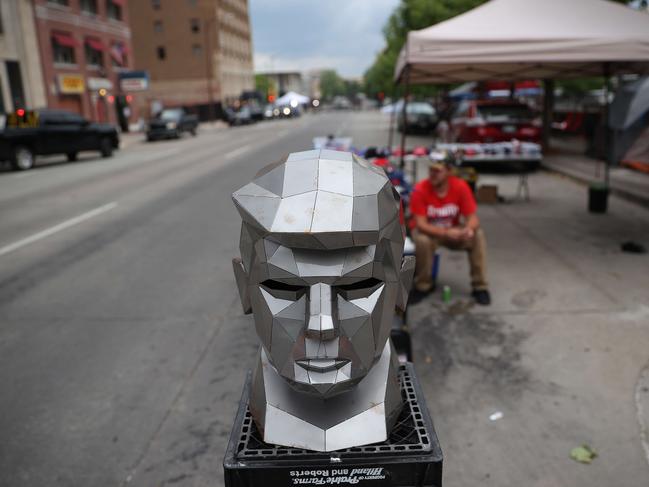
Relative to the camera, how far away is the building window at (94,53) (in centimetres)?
3254

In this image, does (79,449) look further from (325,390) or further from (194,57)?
(194,57)

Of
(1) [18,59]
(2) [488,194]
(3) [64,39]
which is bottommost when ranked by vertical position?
(2) [488,194]

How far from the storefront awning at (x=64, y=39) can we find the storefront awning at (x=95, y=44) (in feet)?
5.54

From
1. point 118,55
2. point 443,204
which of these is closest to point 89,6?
point 118,55

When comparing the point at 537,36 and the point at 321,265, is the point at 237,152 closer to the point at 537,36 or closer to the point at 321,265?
the point at 537,36

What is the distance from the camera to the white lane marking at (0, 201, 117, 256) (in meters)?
7.51

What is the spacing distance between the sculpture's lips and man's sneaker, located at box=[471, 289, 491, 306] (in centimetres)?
370

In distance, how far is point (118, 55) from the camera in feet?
117

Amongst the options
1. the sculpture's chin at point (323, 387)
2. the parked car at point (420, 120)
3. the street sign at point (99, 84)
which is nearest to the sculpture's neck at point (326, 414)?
the sculpture's chin at point (323, 387)

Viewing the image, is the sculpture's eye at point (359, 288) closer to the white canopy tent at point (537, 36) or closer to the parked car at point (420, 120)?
the white canopy tent at point (537, 36)

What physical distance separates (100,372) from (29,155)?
48.5 feet

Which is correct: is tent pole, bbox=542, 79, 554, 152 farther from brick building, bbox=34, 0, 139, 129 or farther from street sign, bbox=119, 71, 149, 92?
street sign, bbox=119, 71, 149, 92

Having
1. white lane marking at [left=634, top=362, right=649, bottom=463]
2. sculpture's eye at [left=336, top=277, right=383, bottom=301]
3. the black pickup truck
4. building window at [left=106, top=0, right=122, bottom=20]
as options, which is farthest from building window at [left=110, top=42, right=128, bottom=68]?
sculpture's eye at [left=336, top=277, right=383, bottom=301]

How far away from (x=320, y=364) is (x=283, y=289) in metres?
0.25
